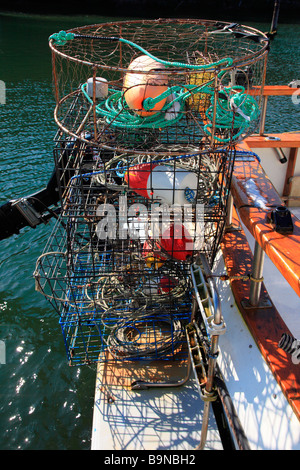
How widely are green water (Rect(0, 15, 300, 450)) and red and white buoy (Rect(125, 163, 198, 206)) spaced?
2.35 metres

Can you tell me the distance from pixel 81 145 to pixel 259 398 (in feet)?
9.36

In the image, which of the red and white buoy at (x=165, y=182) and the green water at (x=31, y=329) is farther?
the green water at (x=31, y=329)

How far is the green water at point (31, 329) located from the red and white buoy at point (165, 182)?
235 cm

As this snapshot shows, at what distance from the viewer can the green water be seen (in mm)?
4023

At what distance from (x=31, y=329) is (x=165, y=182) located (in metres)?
2.94

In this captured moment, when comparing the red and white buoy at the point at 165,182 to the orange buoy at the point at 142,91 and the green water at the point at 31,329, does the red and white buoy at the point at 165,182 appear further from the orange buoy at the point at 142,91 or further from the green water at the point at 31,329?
the green water at the point at 31,329

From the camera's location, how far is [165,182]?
3.31 metres

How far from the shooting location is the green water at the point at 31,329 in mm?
4023

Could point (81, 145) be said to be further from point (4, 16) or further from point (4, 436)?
point (4, 16)

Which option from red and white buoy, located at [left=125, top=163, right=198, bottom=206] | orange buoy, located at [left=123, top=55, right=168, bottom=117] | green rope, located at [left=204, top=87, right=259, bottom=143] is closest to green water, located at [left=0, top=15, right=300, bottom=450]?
red and white buoy, located at [left=125, top=163, right=198, bottom=206]

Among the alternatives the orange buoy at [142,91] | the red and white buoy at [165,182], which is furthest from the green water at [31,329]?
the orange buoy at [142,91]

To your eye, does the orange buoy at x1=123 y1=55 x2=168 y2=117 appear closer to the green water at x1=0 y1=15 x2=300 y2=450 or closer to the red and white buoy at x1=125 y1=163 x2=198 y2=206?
the red and white buoy at x1=125 y1=163 x2=198 y2=206

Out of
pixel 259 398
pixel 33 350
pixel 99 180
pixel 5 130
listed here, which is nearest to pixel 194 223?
pixel 99 180

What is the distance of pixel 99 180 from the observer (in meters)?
3.72
